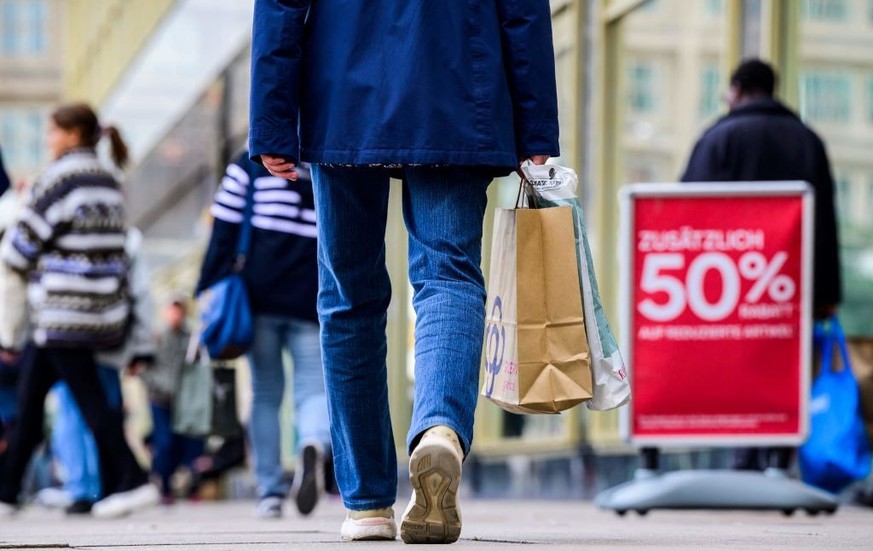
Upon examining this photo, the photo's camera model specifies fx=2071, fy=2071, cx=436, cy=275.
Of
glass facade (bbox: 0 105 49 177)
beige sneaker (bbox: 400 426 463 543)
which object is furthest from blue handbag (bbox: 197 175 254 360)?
glass facade (bbox: 0 105 49 177)

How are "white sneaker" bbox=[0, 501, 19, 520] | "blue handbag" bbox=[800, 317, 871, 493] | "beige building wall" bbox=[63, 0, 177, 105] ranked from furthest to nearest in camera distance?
"beige building wall" bbox=[63, 0, 177, 105]
"white sneaker" bbox=[0, 501, 19, 520]
"blue handbag" bbox=[800, 317, 871, 493]

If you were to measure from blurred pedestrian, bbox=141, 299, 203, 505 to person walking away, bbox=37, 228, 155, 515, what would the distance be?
397 cm

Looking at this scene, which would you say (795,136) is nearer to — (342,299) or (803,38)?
(803,38)

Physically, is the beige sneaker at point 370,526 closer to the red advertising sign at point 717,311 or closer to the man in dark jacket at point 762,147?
the red advertising sign at point 717,311

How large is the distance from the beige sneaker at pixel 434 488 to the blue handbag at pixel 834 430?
12.6ft

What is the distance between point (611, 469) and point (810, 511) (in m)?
3.79

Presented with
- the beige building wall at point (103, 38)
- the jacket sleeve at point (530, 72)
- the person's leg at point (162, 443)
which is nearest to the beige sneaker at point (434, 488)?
the jacket sleeve at point (530, 72)

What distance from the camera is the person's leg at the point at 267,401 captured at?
8.33m

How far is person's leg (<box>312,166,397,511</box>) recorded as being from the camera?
4.72 m

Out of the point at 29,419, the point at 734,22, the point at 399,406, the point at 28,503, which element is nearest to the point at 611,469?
the point at 734,22

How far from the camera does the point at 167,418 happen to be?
49.0 feet

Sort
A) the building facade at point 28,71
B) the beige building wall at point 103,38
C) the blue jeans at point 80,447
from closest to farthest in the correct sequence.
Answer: the blue jeans at point 80,447, the beige building wall at point 103,38, the building facade at point 28,71

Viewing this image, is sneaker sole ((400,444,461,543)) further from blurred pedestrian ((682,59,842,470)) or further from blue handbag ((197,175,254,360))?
blurred pedestrian ((682,59,842,470))

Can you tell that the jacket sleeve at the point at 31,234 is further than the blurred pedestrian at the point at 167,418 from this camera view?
No
